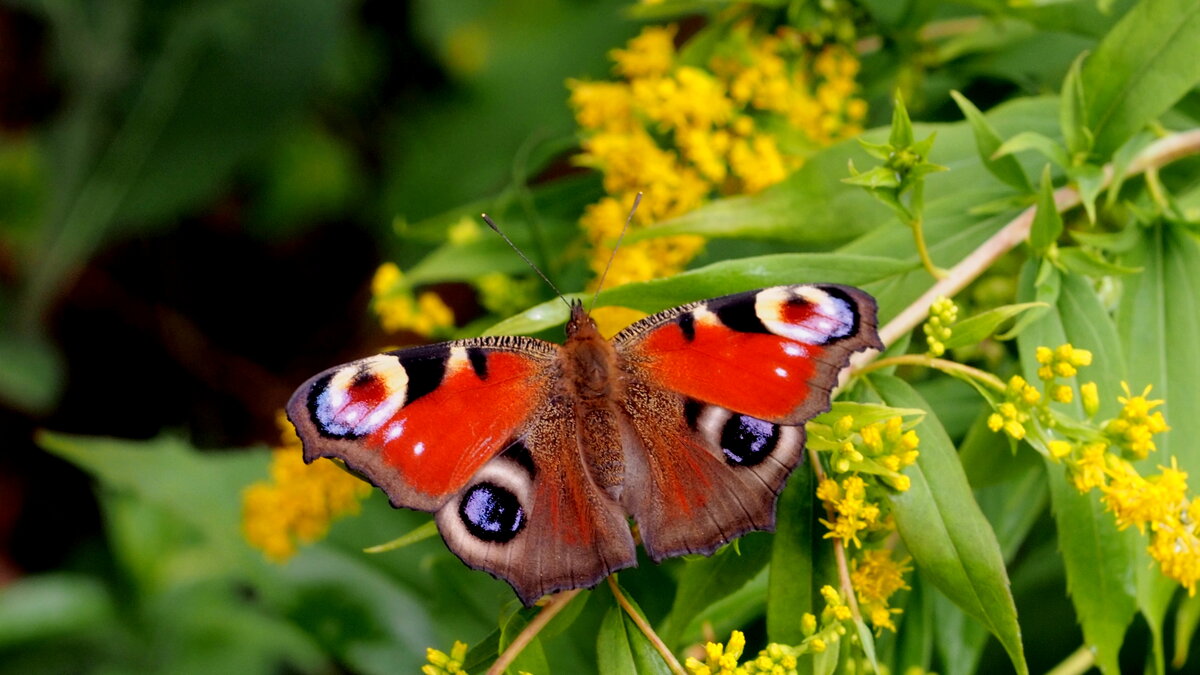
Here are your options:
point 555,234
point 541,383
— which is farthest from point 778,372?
point 555,234

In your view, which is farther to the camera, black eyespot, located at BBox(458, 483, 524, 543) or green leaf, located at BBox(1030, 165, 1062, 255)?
green leaf, located at BBox(1030, 165, 1062, 255)

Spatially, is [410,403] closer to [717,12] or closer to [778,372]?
Answer: [778,372]

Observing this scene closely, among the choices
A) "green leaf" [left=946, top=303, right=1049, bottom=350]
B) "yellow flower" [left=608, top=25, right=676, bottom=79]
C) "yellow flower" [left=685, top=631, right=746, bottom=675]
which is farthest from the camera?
"yellow flower" [left=608, top=25, right=676, bottom=79]

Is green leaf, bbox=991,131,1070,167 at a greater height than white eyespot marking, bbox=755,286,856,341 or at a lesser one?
greater

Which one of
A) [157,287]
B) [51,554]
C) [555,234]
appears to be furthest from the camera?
[157,287]

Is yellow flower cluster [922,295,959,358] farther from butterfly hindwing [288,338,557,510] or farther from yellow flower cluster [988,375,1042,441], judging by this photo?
butterfly hindwing [288,338,557,510]

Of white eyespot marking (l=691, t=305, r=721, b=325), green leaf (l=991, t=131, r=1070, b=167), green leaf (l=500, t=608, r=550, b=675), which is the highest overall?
green leaf (l=991, t=131, r=1070, b=167)

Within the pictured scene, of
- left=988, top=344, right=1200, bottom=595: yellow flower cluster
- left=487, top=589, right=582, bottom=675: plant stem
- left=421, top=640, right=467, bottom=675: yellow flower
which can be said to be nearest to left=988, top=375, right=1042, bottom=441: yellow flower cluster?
left=988, top=344, right=1200, bottom=595: yellow flower cluster
